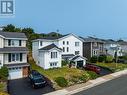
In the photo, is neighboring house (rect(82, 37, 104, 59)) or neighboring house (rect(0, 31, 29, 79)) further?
neighboring house (rect(82, 37, 104, 59))

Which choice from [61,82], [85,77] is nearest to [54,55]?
[85,77]

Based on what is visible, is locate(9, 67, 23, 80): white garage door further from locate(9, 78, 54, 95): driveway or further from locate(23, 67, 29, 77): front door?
locate(9, 78, 54, 95): driveway

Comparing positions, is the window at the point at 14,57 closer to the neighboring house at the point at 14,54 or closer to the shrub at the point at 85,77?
the neighboring house at the point at 14,54

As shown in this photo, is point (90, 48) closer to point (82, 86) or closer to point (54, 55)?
point (54, 55)

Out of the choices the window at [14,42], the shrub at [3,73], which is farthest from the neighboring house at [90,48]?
the shrub at [3,73]

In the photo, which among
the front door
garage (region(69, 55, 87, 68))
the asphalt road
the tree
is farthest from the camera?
the tree

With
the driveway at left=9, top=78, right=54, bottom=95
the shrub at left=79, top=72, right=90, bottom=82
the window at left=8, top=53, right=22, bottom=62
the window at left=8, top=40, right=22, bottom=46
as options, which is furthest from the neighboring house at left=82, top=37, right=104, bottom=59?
the driveway at left=9, top=78, right=54, bottom=95

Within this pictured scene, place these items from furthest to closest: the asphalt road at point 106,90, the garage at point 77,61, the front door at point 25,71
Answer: the garage at point 77,61 → the front door at point 25,71 → the asphalt road at point 106,90

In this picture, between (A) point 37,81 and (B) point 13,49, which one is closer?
(A) point 37,81
